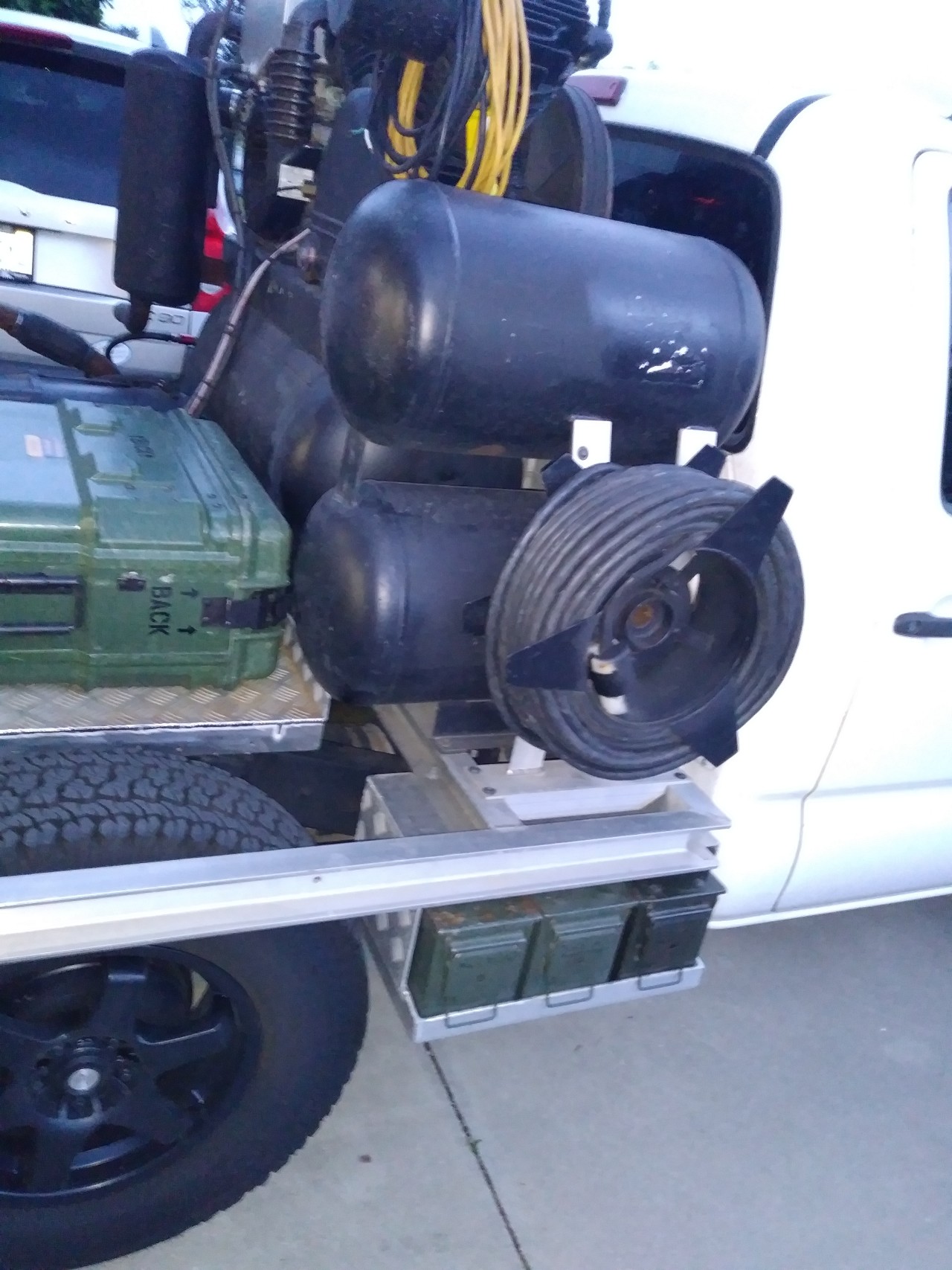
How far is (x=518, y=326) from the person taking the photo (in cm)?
147

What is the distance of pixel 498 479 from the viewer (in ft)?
6.22

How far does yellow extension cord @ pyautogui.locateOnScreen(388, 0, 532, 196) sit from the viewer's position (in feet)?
5.08

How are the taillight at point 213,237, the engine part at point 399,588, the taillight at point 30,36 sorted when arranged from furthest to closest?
the taillight at point 213,237 < the taillight at point 30,36 < the engine part at point 399,588

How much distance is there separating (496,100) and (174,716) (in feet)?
3.75

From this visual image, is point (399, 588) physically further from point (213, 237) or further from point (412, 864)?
point (213, 237)

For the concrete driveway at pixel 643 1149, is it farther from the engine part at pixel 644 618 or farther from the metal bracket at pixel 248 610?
the metal bracket at pixel 248 610

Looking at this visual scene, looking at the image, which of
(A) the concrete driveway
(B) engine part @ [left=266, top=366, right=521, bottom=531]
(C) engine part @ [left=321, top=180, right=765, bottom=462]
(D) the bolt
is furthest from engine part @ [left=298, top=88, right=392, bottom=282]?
(A) the concrete driveway

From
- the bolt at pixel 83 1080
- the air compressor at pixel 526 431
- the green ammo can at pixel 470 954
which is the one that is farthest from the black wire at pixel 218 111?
the bolt at pixel 83 1080

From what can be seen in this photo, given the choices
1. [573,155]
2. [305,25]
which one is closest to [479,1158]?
[573,155]

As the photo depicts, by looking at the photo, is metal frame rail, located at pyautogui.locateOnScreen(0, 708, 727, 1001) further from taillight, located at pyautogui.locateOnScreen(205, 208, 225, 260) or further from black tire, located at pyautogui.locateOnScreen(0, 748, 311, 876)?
taillight, located at pyautogui.locateOnScreen(205, 208, 225, 260)

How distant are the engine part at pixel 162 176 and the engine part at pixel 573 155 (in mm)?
1114

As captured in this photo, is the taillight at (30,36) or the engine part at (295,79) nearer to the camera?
the engine part at (295,79)

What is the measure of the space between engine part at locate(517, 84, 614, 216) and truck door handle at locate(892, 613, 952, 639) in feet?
3.39

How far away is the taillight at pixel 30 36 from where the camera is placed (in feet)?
11.9
